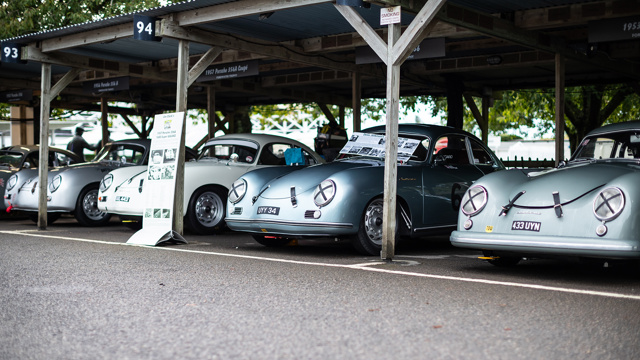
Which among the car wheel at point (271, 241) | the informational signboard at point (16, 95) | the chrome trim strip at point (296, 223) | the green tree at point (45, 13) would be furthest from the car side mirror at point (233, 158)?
the green tree at point (45, 13)

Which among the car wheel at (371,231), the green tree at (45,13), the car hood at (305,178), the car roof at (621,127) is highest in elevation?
the green tree at (45,13)

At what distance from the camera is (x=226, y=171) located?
1173 centimetres

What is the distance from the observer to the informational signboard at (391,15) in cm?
832

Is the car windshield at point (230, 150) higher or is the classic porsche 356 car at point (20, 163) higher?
the car windshield at point (230, 150)

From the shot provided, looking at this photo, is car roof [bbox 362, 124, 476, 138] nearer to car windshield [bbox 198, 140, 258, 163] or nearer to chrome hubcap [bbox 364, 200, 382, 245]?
chrome hubcap [bbox 364, 200, 382, 245]

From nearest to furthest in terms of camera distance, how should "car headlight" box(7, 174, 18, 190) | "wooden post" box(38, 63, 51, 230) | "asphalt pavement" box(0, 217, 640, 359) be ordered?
"asphalt pavement" box(0, 217, 640, 359) → "wooden post" box(38, 63, 51, 230) → "car headlight" box(7, 174, 18, 190)

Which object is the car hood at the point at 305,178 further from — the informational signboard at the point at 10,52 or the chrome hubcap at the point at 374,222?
the informational signboard at the point at 10,52

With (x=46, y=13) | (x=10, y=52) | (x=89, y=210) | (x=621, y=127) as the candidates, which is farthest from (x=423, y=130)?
(x=46, y=13)

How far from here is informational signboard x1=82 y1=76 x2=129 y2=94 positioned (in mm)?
17641

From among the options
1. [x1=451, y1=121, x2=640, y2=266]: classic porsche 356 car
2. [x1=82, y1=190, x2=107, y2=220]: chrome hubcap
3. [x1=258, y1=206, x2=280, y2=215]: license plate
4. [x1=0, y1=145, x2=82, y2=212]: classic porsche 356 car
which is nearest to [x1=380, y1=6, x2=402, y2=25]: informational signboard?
[x1=451, y1=121, x2=640, y2=266]: classic porsche 356 car

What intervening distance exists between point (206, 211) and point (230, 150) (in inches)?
46.9

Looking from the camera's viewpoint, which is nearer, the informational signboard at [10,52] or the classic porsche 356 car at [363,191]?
the classic porsche 356 car at [363,191]

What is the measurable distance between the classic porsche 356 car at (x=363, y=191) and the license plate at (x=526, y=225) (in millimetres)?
2102

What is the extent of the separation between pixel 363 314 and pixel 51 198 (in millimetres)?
9487
